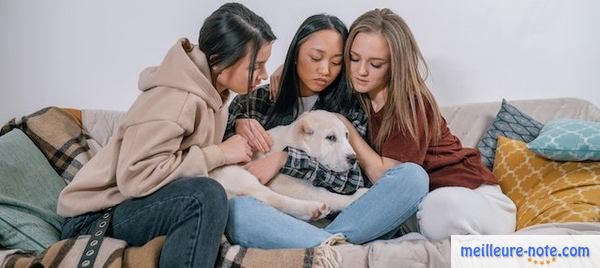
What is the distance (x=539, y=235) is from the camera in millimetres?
1435

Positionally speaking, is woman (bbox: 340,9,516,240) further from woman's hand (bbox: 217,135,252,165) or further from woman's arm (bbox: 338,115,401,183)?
woman's hand (bbox: 217,135,252,165)

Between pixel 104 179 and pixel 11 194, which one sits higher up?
pixel 104 179

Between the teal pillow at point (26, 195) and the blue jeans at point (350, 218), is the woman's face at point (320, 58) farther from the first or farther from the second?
the teal pillow at point (26, 195)

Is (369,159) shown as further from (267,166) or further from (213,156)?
(213,156)

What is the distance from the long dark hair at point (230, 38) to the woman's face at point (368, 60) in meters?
0.35

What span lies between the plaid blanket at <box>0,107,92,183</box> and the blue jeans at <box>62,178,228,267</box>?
55 cm

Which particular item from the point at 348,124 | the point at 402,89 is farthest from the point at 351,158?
the point at 402,89

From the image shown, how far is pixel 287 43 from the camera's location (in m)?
2.43

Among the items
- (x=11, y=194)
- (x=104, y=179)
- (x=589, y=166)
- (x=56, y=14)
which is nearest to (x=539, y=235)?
(x=589, y=166)

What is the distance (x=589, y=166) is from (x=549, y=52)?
2.38 ft

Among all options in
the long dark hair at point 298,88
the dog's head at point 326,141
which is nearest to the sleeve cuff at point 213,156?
the dog's head at point 326,141

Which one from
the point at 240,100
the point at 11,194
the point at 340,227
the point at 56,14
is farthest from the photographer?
the point at 56,14

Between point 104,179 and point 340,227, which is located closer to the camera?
point 104,179

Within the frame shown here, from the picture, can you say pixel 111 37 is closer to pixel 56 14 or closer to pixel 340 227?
pixel 56 14
